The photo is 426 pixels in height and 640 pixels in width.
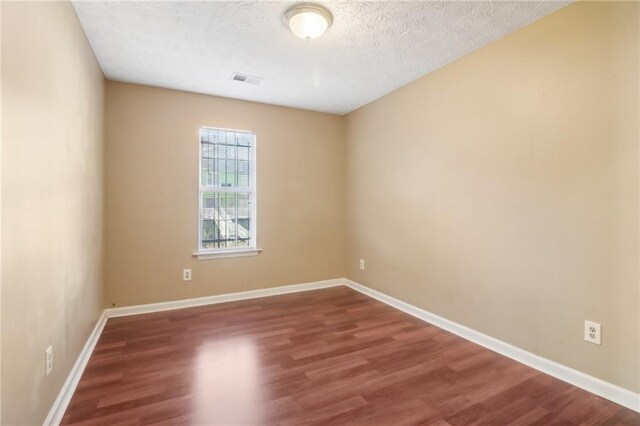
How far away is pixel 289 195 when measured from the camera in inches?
161

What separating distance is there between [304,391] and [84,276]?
183 cm

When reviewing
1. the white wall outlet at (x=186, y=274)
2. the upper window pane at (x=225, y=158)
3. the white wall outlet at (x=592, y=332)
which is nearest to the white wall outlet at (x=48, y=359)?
the white wall outlet at (x=186, y=274)

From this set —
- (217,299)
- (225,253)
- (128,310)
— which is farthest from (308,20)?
(128,310)

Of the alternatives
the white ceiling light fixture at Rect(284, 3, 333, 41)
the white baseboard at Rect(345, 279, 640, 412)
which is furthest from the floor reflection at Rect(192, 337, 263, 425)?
the white ceiling light fixture at Rect(284, 3, 333, 41)

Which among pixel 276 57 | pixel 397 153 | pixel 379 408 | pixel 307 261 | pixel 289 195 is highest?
pixel 276 57

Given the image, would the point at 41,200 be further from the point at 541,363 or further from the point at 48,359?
the point at 541,363

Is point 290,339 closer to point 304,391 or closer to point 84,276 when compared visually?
point 304,391

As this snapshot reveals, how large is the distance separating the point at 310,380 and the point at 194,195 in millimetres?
2410

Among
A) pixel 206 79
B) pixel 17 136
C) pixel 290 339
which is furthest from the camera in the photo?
pixel 206 79

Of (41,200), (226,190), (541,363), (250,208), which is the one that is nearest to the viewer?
(41,200)

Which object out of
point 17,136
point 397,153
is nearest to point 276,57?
point 397,153

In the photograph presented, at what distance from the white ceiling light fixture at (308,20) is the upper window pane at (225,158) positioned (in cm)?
188

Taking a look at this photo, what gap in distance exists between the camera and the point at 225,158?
3.78 meters

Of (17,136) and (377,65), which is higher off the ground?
(377,65)
